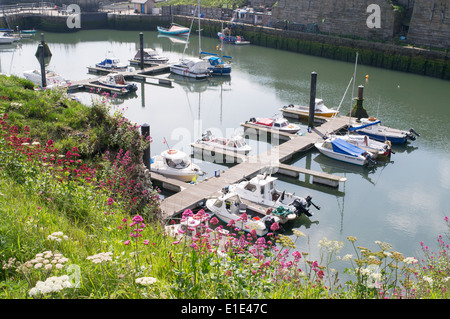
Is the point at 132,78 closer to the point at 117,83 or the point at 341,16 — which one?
the point at 117,83

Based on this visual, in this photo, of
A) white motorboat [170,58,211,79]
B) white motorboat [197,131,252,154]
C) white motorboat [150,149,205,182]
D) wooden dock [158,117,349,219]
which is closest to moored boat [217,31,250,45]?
white motorboat [170,58,211,79]

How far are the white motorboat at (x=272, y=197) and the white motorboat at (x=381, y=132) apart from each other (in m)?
8.22

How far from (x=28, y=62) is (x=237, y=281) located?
38607 mm

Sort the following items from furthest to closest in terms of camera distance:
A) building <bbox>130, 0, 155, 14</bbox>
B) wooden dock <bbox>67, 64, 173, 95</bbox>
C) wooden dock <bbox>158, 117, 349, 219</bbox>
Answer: building <bbox>130, 0, 155, 14</bbox>
wooden dock <bbox>67, 64, 173, 95</bbox>
wooden dock <bbox>158, 117, 349, 219</bbox>

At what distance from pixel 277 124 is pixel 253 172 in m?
6.10

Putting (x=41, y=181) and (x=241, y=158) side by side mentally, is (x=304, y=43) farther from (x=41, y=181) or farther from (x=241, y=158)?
(x=41, y=181)

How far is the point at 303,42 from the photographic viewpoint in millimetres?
43781

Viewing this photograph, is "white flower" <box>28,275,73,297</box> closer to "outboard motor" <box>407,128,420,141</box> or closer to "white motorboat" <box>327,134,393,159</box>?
"white motorboat" <box>327,134,393,159</box>

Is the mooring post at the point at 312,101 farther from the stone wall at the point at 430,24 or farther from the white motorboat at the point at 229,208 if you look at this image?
the stone wall at the point at 430,24

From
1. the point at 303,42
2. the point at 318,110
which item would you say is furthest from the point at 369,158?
the point at 303,42

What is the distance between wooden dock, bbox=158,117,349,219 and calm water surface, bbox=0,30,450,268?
18.8 inches

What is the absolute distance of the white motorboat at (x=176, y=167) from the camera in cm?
1796

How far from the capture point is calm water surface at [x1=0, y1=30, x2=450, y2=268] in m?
16.0
